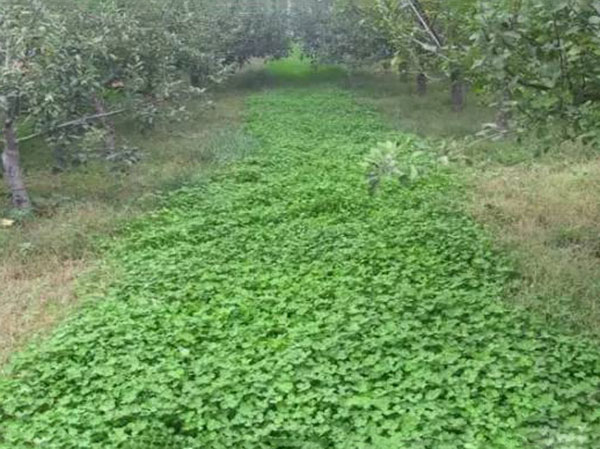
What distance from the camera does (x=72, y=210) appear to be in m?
8.88

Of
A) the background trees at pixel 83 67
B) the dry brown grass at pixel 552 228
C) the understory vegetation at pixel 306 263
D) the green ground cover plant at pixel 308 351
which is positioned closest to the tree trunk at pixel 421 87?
the background trees at pixel 83 67

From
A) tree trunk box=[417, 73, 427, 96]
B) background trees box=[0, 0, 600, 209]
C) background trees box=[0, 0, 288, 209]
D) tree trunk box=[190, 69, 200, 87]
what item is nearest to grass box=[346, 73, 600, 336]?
background trees box=[0, 0, 600, 209]

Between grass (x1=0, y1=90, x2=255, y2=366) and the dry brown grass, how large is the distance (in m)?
4.06

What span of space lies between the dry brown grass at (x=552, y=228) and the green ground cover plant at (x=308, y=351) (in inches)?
10.9

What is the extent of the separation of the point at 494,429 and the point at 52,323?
367cm

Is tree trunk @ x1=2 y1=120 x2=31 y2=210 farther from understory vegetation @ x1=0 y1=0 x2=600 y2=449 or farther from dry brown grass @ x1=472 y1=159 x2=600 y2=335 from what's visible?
dry brown grass @ x1=472 y1=159 x2=600 y2=335

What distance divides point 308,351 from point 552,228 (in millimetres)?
3630

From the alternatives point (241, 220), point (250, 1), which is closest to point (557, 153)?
point (241, 220)

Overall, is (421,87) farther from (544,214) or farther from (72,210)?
(72,210)

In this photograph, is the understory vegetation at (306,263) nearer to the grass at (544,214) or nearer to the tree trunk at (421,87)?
the grass at (544,214)

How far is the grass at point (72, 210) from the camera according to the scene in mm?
6258

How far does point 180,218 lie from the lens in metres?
8.41

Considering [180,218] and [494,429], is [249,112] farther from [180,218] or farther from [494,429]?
[494,429]

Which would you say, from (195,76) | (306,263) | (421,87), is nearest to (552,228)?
(306,263)
